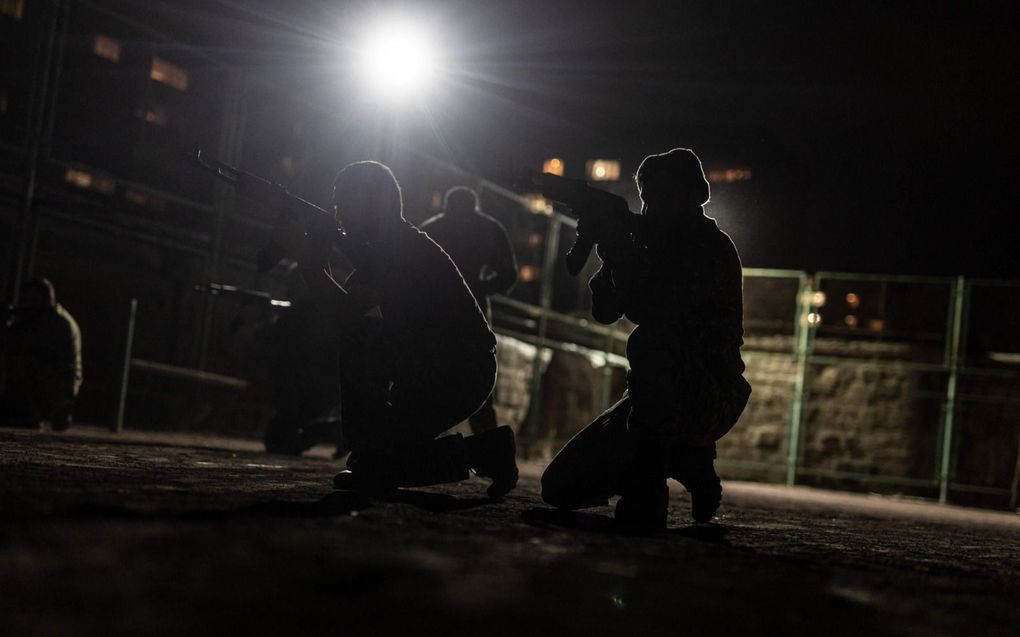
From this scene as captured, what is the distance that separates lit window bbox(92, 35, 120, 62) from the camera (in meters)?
12.4

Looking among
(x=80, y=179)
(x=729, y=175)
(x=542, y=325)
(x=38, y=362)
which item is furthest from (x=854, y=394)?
(x=729, y=175)

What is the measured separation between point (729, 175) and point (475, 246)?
26.6m

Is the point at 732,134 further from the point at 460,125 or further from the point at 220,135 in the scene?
the point at 220,135

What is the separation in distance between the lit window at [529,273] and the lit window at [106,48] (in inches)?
201

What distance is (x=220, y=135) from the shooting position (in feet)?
39.9

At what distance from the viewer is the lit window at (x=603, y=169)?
117 ft

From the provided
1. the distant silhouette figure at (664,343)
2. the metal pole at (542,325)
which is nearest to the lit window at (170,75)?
the metal pole at (542,325)

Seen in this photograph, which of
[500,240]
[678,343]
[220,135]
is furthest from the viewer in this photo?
[220,135]

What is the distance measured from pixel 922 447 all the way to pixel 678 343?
35.4 feet

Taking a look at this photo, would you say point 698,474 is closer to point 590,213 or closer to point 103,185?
point 590,213

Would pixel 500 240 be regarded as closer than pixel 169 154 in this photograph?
Yes

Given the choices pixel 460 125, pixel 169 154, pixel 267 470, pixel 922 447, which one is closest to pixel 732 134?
pixel 460 125

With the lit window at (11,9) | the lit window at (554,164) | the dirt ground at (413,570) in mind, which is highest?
the lit window at (554,164)

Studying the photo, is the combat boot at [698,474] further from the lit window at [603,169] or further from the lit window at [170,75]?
the lit window at [603,169]
